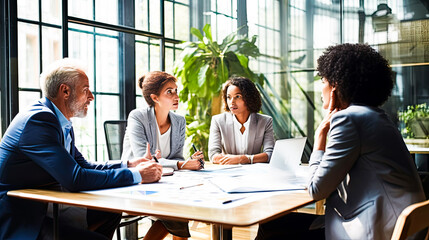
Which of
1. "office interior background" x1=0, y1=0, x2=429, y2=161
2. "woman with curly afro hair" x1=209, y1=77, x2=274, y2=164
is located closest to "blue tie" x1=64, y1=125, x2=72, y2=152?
"office interior background" x1=0, y1=0, x2=429, y2=161

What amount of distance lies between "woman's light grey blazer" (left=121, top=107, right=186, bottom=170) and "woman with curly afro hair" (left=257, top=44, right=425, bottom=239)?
1.56 metres

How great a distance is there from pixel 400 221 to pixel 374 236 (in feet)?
1.00

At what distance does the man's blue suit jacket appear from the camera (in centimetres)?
187

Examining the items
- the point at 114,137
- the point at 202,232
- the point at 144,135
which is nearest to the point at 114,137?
the point at 114,137

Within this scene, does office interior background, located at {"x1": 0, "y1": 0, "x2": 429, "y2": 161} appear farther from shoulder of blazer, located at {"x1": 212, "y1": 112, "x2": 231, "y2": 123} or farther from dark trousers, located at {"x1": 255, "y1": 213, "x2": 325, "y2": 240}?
dark trousers, located at {"x1": 255, "y1": 213, "x2": 325, "y2": 240}

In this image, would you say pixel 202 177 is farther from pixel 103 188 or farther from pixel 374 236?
pixel 374 236

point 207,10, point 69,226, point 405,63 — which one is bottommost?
point 69,226

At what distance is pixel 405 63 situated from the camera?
475 cm

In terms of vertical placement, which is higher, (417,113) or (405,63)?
(405,63)

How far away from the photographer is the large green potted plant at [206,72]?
552 centimetres

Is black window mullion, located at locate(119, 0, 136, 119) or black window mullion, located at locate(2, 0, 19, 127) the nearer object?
black window mullion, located at locate(2, 0, 19, 127)

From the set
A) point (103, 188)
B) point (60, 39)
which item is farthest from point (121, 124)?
point (103, 188)

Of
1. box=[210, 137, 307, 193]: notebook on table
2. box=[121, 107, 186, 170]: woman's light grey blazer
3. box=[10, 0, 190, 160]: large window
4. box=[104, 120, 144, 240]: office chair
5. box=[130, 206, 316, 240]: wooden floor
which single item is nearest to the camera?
box=[210, 137, 307, 193]: notebook on table

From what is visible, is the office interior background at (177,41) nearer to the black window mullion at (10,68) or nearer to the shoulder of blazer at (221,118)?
the black window mullion at (10,68)
